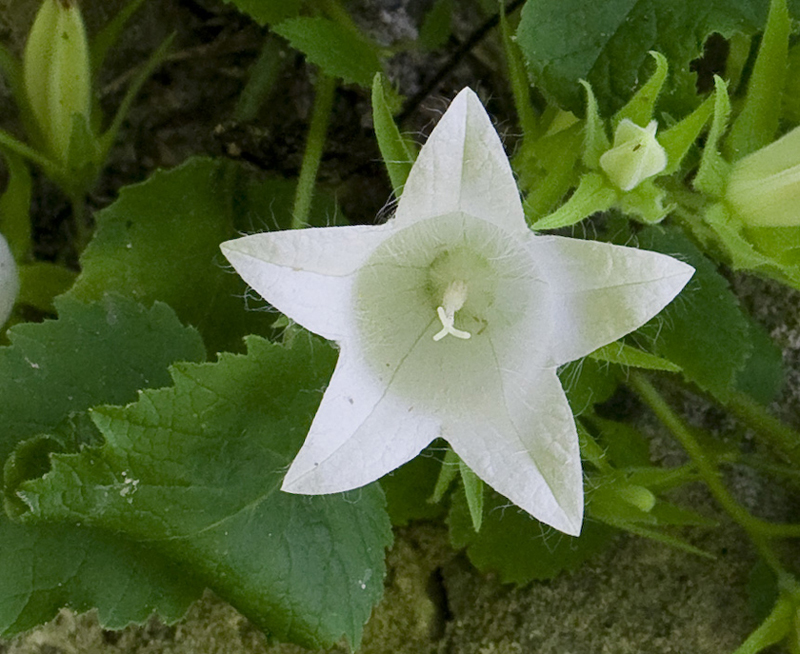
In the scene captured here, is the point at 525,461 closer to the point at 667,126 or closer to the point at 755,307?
the point at 667,126

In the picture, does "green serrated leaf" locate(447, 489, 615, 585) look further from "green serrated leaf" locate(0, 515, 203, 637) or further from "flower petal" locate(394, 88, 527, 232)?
"flower petal" locate(394, 88, 527, 232)

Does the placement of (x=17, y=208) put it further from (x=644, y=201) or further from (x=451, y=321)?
(x=644, y=201)

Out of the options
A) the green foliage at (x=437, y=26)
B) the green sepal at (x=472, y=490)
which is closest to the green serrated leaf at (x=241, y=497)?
the green sepal at (x=472, y=490)

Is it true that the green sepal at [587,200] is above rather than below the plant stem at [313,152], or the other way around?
above

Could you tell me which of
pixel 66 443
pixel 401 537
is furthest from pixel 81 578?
pixel 401 537

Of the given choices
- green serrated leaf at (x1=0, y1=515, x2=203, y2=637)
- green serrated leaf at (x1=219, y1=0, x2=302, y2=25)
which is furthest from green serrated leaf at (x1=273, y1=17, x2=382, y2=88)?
green serrated leaf at (x1=0, y1=515, x2=203, y2=637)

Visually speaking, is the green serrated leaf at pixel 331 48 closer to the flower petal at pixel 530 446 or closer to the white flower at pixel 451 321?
the white flower at pixel 451 321

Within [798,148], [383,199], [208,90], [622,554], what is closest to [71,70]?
[208,90]
